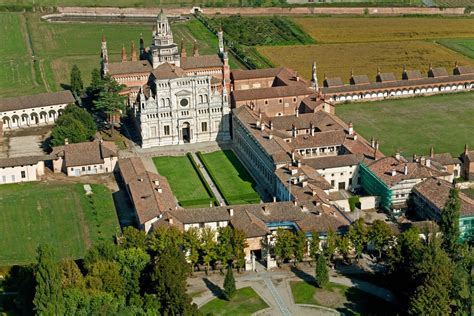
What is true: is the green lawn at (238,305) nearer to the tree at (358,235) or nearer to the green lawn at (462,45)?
the tree at (358,235)

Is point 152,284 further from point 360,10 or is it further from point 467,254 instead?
point 360,10

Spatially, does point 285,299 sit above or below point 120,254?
below

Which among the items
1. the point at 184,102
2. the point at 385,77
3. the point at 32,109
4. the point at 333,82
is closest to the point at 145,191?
the point at 184,102

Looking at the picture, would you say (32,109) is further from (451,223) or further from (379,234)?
(451,223)

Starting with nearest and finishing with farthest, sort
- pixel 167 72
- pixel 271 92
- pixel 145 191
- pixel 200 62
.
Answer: pixel 145 191, pixel 167 72, pixel 271 92, pixel 200 62

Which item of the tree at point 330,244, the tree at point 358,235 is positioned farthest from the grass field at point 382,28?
the tree at point 330,244

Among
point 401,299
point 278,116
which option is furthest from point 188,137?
point 401,299

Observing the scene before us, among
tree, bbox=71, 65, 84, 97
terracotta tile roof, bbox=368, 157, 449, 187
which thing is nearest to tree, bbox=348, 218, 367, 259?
terracotta tile roof, bbox=368, 157, 449, 187
